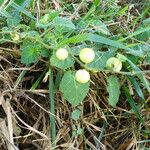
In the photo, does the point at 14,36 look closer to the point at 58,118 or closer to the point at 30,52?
the point at 30,52

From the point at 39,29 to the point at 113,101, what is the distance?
0.31 meters

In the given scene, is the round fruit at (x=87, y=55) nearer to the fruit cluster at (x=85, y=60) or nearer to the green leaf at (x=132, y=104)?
the fruit cluster at (x=85, y=60)

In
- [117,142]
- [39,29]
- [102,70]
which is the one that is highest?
[39,29]

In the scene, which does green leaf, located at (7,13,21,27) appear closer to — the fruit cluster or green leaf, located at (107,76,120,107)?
the fruit cluster

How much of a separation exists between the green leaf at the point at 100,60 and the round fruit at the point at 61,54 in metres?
0.09

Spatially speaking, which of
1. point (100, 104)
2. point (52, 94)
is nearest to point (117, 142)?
point (100, 104)

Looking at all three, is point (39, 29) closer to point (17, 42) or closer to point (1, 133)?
point (17, 42)

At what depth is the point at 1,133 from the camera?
1.06 m

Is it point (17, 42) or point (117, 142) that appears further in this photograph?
point (117, 142)

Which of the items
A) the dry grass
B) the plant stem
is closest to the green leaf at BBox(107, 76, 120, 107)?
the dry grass

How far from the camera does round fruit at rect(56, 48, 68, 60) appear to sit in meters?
0.99

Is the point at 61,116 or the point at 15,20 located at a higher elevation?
the point at 15,20

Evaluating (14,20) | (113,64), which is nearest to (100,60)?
(113,64)

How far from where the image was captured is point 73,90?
1.02m
